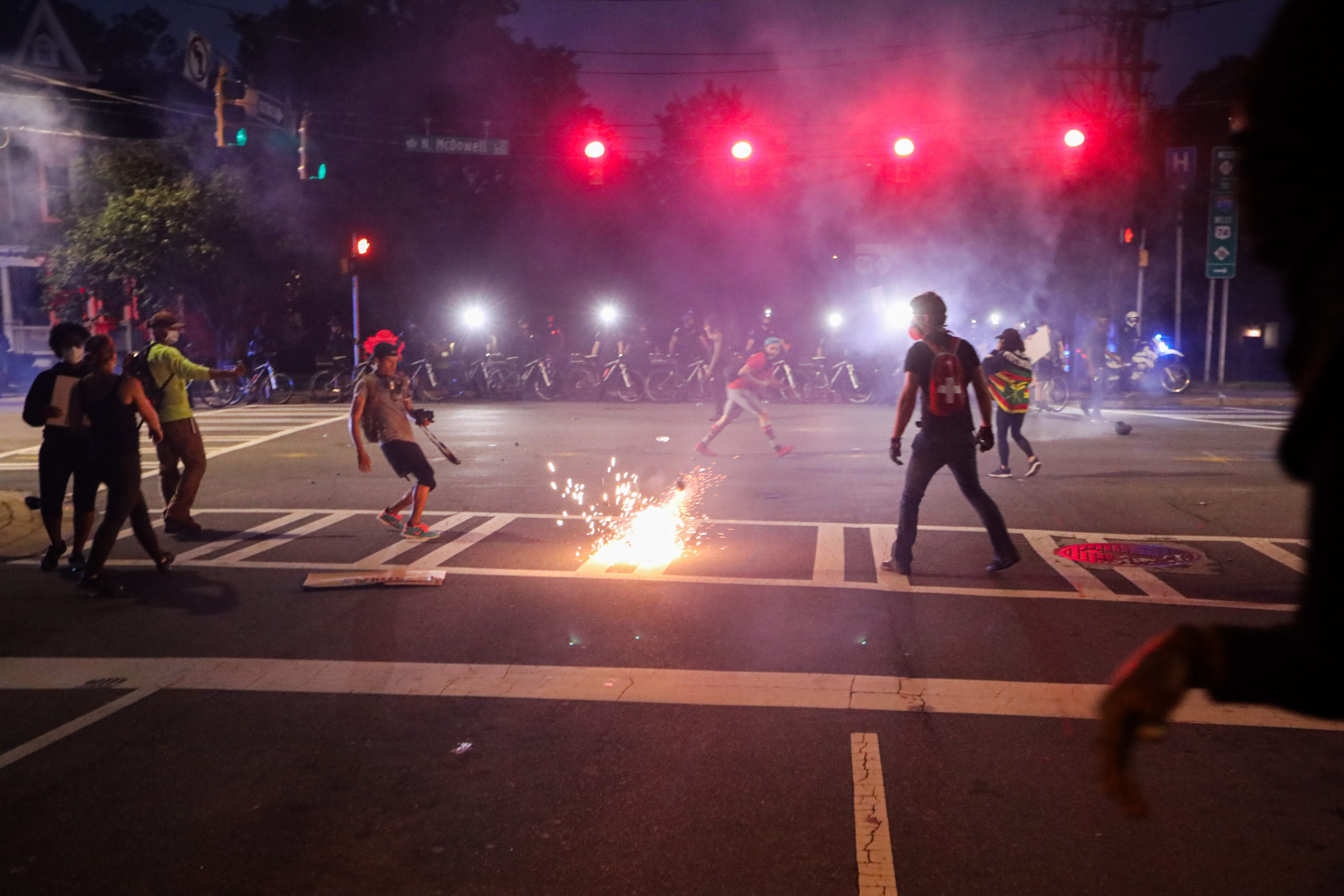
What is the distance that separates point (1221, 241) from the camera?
27844mm

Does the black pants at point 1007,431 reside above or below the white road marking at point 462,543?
above

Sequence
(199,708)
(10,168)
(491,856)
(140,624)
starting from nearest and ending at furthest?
(491,856), (199,708), (140,624), (10,168)

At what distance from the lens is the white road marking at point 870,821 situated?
3.67 metres

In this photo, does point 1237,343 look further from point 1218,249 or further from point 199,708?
point 199,708

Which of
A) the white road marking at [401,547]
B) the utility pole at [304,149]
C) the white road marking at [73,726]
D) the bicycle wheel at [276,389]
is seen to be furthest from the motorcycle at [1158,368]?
the white road marking at [73,726]

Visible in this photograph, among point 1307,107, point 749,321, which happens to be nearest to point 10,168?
point 749,321

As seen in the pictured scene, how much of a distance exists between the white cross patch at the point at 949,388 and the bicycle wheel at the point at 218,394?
65.8 feet

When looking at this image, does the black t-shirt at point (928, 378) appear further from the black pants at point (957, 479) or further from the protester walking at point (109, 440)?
the protester walking at point (109, 440)

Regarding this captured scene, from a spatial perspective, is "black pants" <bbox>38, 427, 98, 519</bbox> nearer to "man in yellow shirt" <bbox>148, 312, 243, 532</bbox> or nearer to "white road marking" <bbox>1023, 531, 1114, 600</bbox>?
"man in yellow shirt" <bbox>148, 312, 243, 532</bbox>

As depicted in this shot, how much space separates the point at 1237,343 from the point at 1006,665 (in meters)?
39.0

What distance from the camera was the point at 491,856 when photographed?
3.88 meters

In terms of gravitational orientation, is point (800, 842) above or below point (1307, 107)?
below

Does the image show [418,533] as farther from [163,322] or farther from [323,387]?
[323,387]

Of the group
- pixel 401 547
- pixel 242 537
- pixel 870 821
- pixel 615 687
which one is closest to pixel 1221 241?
pixel 401 547
